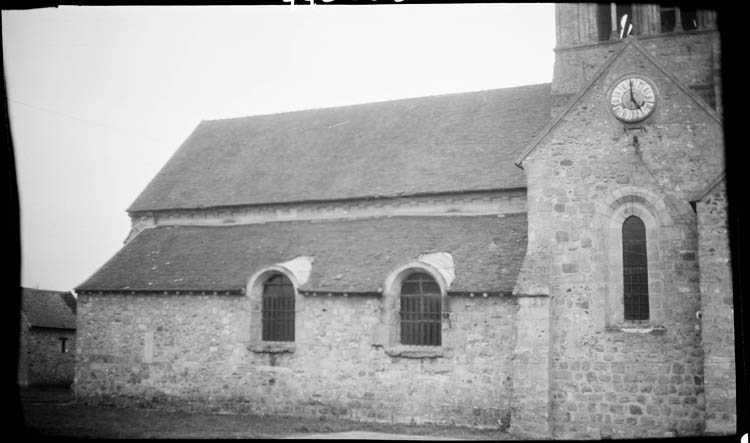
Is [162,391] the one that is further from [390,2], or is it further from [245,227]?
[390,2]

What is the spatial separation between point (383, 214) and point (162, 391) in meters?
9.36

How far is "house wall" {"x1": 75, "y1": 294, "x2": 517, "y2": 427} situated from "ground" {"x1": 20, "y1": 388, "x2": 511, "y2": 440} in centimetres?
64

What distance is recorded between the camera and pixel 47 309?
3991 centimetres

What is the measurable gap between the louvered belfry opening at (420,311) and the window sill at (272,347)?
362 cm

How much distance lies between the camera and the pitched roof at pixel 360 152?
2372 cm

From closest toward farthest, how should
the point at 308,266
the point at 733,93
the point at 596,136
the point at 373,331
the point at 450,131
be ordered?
the point at 733,93 → the point at 596,136 → the point at 373,331 → the point at 308,266 → the point at 450,131

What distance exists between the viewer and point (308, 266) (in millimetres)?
22406

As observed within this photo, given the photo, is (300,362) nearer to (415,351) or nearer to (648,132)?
(415,351)

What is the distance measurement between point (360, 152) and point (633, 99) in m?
11.2

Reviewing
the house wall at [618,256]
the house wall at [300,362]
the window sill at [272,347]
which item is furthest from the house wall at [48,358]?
the house wall at [618,256]

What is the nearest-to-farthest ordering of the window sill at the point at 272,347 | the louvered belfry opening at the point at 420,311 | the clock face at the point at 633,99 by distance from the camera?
the clock face at the point at 633,99
the louvered belfry opening at the point at 420,311
the window sill at the point at 272,347

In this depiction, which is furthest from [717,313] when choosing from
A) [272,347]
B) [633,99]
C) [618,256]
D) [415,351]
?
[272,347]

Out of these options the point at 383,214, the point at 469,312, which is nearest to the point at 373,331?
the point at 469,312

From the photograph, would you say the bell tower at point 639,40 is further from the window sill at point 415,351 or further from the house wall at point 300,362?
the window sill at point 415,351
